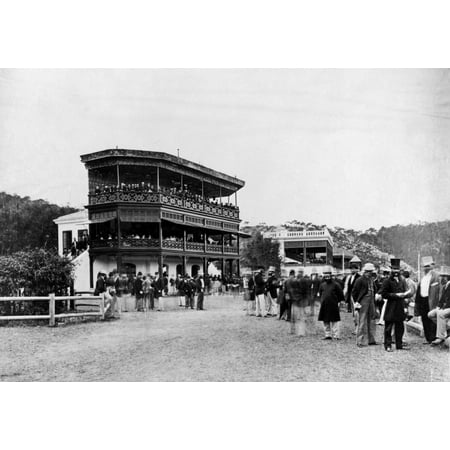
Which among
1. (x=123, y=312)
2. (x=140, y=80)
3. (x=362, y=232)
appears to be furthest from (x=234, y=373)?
(x=140, y=80)

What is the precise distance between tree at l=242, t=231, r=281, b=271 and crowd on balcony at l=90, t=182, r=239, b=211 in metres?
0.66

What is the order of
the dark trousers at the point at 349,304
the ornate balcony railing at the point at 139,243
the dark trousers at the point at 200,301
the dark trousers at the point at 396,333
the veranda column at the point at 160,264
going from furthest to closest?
the dark trousers at the point at 200,301 → the veranda column at the point at 160,264 → the dark trousers at the point at 349,304 → the ornate balcony railing at the point at 139,243 → the dark trousers at the point at 396,333

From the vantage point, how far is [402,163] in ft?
21.5

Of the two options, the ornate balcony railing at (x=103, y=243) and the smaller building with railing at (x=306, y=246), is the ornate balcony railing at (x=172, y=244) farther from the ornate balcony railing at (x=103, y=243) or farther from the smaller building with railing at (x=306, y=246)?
the smaller building with railing at (x=306, y=246)

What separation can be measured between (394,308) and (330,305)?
0.90 meters

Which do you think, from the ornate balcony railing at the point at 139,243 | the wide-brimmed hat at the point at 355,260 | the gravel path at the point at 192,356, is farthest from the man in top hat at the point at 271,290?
the ornate balcony railing at the point at 139,243

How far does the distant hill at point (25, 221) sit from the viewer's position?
6.72 metres

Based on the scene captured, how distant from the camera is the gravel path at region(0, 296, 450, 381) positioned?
601cm

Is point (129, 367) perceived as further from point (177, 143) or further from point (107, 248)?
point (177, 143)

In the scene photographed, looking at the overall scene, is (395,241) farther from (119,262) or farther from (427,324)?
(119,262)

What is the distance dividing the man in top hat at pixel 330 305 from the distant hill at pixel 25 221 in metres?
3.95

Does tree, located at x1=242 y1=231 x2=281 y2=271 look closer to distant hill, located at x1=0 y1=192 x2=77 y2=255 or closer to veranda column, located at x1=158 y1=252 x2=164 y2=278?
veranda column, located at x1=158 y1=252 x2=164 y2=278

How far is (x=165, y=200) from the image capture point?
7.83 metres

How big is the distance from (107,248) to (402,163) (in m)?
4.60
